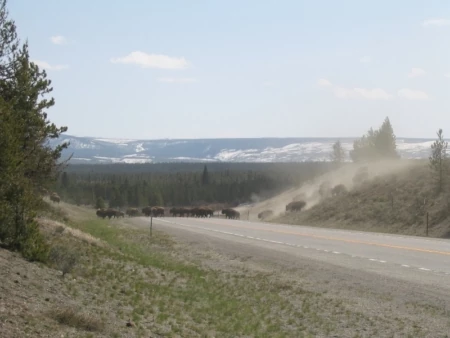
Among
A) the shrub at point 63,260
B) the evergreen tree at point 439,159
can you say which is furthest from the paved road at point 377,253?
the evergreen tree at point 439,159

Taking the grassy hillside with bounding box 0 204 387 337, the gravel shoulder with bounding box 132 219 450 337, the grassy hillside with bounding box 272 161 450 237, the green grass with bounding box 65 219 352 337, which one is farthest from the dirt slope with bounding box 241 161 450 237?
the grassy hillside with bounding box 0 204 387 337

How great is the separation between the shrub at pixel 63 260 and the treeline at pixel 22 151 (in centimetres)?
37

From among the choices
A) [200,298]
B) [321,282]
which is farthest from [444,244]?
[200,298]

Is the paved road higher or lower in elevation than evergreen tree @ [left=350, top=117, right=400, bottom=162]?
lower

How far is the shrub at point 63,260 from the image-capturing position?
13.8 m

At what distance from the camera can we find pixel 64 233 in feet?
84.4

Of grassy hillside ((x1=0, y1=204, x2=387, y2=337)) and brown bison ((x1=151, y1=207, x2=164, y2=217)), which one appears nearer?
grassy hillside ((x1=0, y1=204, x2=387, y2=337))

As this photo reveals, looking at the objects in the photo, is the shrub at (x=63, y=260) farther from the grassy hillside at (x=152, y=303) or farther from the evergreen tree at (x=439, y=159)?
the evergreen tree at (x=439, y=159)

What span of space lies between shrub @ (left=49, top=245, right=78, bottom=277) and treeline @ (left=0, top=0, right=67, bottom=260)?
0.37m

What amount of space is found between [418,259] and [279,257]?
5335mm

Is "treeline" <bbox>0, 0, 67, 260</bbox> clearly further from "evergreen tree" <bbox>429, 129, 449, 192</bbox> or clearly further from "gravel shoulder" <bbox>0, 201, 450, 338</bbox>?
"evergreen tree" <bbox>429, 129, 449, 192</bbox>

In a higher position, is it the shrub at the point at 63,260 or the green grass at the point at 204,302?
the shrub at the point at 63,260

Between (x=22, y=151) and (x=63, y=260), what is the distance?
4.35 metres

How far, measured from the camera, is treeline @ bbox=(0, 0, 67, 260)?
42.8ft
